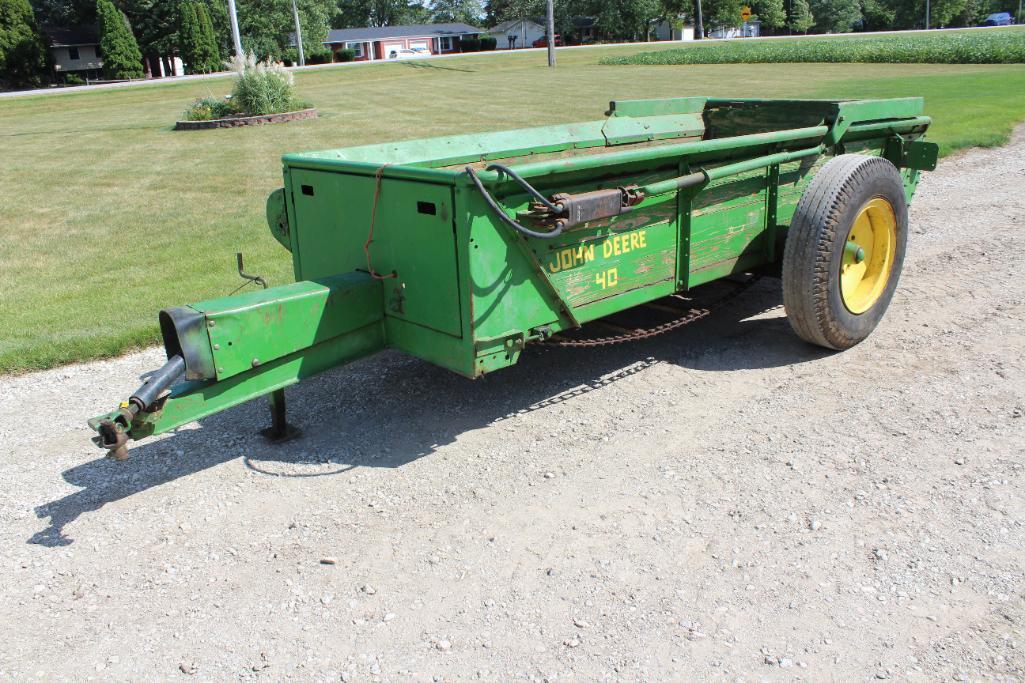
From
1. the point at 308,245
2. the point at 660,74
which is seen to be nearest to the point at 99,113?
the point at 660,74

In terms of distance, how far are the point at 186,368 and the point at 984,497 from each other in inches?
130

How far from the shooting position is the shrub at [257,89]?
20188 millimetres

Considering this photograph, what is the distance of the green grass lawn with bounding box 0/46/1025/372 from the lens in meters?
6.82

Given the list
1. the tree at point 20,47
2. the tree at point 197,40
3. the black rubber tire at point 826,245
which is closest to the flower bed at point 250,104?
the black rubber tire at point 826,245

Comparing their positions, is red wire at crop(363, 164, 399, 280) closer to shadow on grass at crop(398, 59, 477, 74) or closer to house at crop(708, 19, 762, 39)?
shadow on grass at crop(398, 59, 477, 74)

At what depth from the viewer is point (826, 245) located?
480 cm

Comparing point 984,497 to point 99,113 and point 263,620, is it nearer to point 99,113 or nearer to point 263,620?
point 263,620

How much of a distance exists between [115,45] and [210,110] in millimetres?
37205

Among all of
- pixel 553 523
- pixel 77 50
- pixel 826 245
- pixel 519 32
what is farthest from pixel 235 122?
pixel 519 32

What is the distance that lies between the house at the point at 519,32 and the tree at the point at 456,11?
13.6 metres

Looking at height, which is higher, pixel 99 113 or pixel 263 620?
pixel 99 113

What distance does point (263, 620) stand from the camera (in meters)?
3.05

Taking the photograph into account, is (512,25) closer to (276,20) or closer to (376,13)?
(376,13)

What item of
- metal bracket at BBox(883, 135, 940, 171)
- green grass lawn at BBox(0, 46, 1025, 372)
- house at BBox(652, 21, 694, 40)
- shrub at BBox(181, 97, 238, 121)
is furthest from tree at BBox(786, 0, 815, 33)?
metal bracket at BBox(883, 135, 940, 171)
